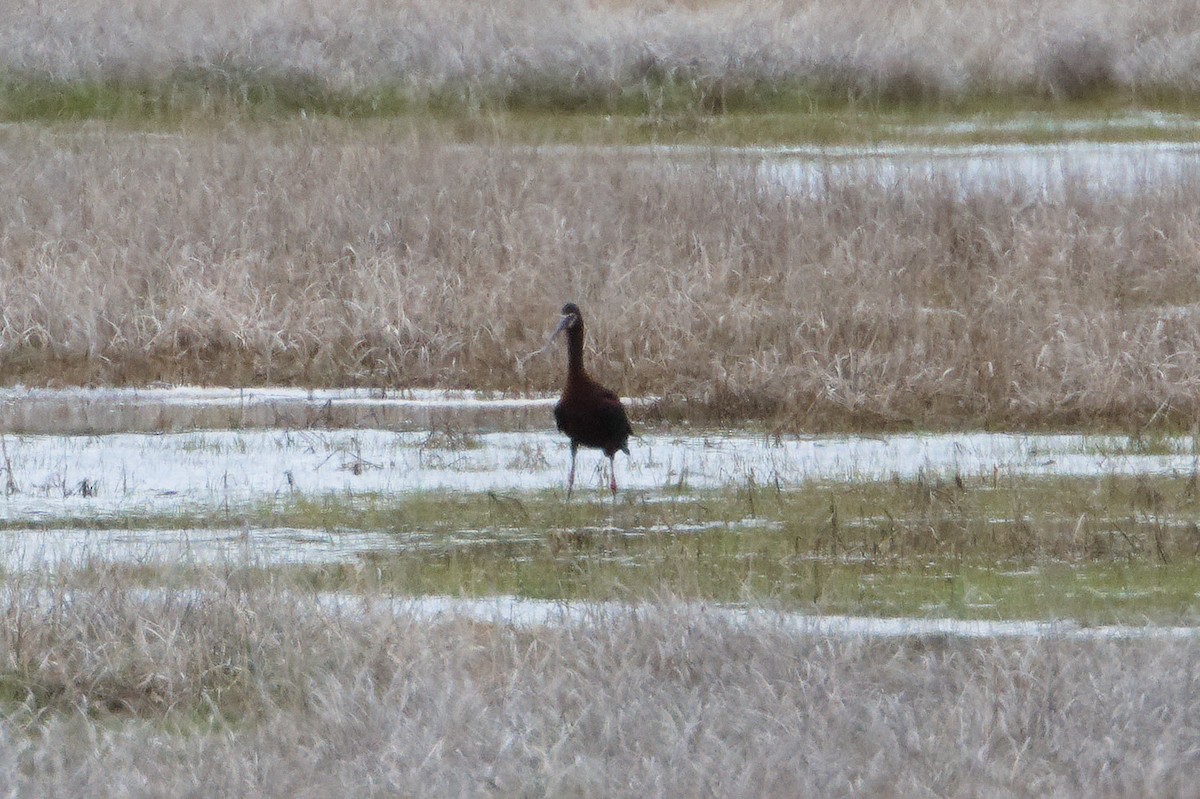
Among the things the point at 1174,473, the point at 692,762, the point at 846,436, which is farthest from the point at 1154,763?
the point at 846,436

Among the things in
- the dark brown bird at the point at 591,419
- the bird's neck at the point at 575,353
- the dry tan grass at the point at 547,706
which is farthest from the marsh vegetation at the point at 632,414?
the bird's neck at the point at 575,353

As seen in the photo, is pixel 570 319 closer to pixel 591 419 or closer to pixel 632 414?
pixel 591 419

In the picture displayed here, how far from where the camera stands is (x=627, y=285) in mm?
13570

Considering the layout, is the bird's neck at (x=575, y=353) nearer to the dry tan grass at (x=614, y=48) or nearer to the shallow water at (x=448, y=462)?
the shallow water at (x=448, y=462)

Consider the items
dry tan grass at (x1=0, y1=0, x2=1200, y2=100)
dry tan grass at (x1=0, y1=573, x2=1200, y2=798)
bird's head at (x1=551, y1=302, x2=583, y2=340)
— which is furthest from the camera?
dry tan grass at (x1=0, y1=0, x2=1200, y2=100)

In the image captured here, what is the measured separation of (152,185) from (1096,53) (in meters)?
14.1

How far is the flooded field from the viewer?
7.48m

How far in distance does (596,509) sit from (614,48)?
16.8 metres

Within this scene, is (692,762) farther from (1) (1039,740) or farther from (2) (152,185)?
(2) (152,185)

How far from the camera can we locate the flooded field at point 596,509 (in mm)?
7477

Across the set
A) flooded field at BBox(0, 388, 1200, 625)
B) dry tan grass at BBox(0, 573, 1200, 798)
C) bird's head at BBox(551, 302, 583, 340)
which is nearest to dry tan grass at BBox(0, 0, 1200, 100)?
flooded field at BBox(0, 388, 1200, 625)

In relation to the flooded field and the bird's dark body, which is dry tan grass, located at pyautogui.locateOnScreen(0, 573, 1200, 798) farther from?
the bird's dark body

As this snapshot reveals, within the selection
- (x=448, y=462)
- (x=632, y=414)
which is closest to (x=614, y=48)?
(x=632, y=414)

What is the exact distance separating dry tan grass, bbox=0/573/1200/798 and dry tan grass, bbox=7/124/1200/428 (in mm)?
5316
